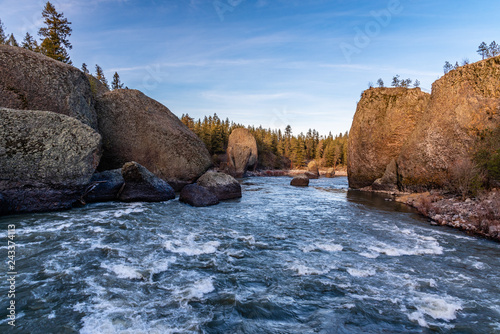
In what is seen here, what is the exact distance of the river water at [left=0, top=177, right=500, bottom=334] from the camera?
422cm

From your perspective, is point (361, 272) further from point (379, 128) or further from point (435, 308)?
point (379, 128)

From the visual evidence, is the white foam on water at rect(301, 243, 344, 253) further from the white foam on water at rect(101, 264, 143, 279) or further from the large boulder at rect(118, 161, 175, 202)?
the large boulder at rect(118, 161, 175, 202)

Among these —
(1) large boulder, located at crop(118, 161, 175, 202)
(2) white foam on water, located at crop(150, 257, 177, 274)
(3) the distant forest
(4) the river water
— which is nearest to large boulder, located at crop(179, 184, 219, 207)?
(1) large boulder, located at crop(118, 161, 175, 202)

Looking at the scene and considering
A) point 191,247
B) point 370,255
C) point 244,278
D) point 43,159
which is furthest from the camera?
point 43,159

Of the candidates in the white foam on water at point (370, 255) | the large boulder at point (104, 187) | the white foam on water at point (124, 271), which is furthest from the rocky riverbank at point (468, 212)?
the large boulder at point (104, 187)

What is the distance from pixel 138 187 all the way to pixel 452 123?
21.5 metres

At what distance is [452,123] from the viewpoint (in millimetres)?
17125

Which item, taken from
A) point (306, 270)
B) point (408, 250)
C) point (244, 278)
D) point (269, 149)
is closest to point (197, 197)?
point (244, 278)

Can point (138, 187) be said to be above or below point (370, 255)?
above

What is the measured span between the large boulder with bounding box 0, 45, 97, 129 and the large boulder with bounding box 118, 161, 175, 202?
5237mm

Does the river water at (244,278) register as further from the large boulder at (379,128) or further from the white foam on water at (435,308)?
the large boulder at (379,128)

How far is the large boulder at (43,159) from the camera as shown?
10.1m

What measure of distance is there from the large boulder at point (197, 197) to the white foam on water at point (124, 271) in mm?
8302

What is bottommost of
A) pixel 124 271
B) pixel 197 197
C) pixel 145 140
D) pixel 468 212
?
pixel 124 271
